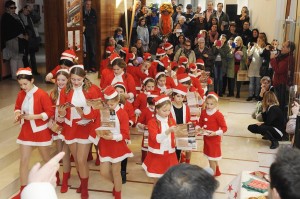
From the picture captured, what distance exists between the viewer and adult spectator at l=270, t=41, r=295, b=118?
7820 millimetres

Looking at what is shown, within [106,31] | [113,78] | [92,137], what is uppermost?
[106,31]

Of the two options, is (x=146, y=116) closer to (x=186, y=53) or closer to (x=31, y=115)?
(x=31, y=115)

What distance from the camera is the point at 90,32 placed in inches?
459

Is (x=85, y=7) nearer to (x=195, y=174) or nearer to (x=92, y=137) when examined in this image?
(x=92, y=137)

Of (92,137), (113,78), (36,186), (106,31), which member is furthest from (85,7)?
(36,186)

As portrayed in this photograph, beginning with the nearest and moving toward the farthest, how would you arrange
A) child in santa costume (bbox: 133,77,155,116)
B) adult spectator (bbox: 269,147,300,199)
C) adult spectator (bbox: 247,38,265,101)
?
adult spectator (bbox: 269,147,300,199) < child in santa costume (bbox: 133,77,155,116) < adult spectator (bbox: 247,38,265,101)

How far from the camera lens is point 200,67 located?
894 centimetres

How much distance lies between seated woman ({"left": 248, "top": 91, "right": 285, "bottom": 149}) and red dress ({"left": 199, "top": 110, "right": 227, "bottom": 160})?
1.92 meters

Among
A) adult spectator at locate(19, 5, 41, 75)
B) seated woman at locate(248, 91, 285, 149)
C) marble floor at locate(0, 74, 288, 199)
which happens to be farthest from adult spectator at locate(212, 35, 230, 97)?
adult spectator at locate(19, 5, 41, 75)

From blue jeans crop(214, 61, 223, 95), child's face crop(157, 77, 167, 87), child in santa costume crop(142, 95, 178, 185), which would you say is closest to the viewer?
child in santa costume crop(142, 95, 178, 185)

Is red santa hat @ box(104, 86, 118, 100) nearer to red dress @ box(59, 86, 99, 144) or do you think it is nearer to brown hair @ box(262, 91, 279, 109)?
red dress @ box(59, 86, 99, 144)

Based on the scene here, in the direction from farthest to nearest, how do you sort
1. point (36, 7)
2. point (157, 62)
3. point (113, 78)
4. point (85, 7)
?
point (36, 7) → point (85, 7) → point (157, 62) → point (113, 78)

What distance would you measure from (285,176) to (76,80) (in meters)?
3.55

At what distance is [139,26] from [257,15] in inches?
156
